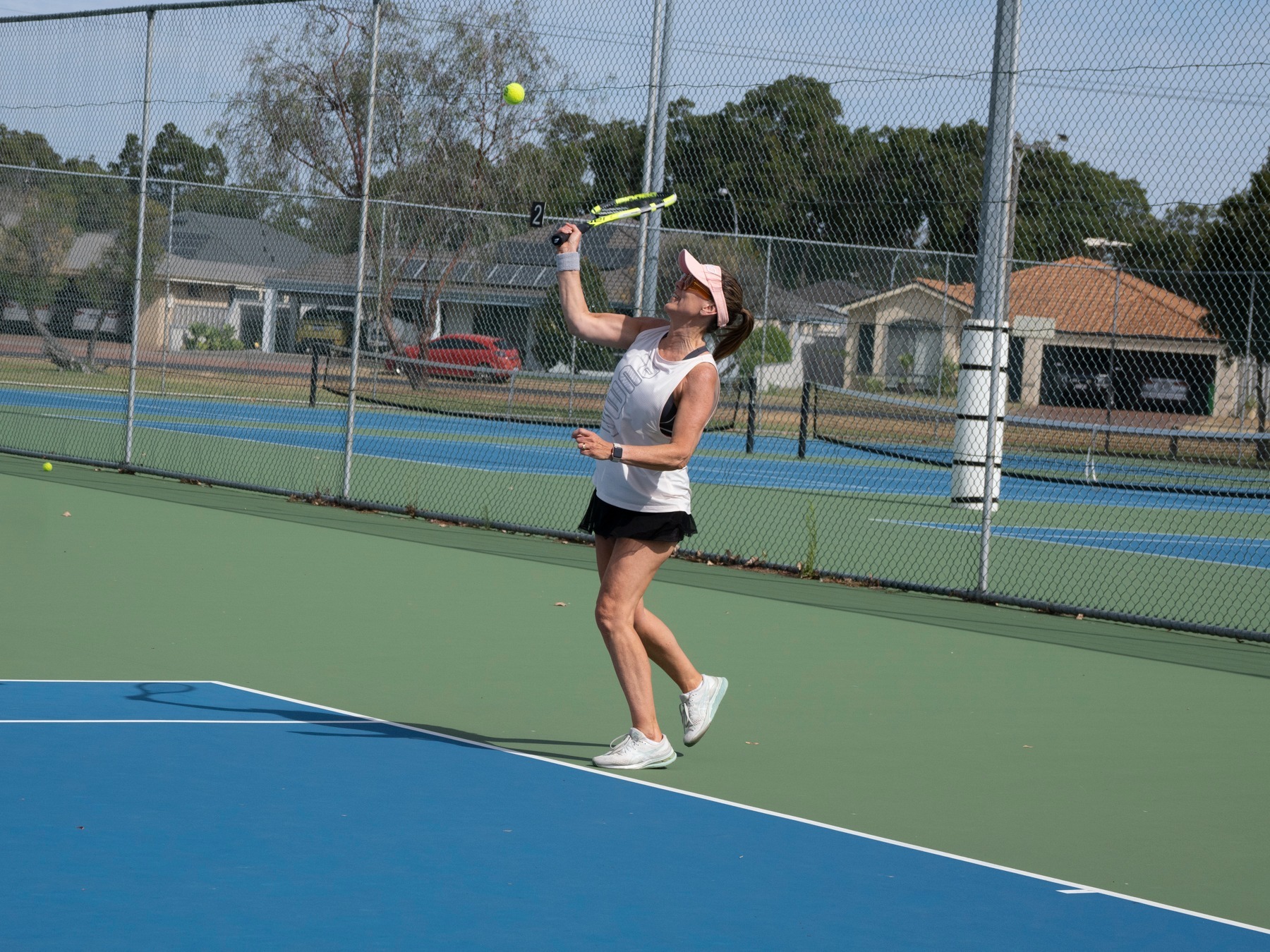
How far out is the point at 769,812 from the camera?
5.09 m

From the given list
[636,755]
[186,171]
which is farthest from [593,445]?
[186,171]

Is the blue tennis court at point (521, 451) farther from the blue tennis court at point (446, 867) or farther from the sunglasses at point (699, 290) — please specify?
the blue tennis court at point (446, 867)

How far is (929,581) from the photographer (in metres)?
10.9

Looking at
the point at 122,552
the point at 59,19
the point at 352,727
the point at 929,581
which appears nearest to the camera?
the point at 352,727

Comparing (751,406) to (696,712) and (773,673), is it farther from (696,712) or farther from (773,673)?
(696,712)

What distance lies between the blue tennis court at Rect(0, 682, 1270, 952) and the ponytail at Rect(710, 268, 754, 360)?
1510mm

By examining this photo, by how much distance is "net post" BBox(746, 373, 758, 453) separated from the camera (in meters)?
18.2

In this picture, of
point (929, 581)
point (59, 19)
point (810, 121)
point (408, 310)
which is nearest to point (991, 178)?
point (810, 121)

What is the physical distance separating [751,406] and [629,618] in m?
13.4

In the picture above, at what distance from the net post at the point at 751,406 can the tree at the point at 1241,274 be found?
4565 millimetres

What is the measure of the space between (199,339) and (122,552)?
5833 mm

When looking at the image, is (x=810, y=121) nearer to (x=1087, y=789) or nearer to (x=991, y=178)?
(x=991, y=178)

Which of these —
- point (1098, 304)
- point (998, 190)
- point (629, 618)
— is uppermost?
point (998, 190)

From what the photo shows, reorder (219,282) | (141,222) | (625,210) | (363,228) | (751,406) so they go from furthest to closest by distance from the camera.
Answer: (751,406) < (219,282) < (141,222) < (363,228) < (625,210)
